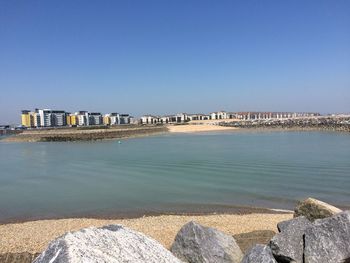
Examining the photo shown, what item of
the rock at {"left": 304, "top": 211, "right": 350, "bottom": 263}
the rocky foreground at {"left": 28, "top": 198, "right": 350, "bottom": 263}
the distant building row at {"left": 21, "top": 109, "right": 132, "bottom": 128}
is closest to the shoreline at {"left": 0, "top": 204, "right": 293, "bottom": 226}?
the rocky foreground at {"left": 28, "top": 198, "right": 350, "bottom": 263}

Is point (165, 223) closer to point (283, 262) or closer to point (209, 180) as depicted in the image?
point (283, 262)

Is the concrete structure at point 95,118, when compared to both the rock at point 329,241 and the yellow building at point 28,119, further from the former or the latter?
the rock at point 329,241

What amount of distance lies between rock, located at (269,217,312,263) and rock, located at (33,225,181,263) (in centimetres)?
245

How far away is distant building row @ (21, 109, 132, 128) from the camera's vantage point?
163250 millimetres

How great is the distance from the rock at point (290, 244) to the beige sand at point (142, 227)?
138 inches

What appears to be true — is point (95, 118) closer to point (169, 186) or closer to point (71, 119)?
point (71, 119)

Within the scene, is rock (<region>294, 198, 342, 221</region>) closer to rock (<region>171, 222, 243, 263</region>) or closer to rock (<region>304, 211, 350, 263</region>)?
rock (<region>304, 211, 350, 263</region>)

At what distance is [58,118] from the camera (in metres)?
171

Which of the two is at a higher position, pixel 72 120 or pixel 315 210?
pixel 315 210

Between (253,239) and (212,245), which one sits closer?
(212,245)

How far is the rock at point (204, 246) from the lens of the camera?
615 centimetres

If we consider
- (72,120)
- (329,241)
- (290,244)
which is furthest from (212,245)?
(72,120)

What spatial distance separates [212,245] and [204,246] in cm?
14

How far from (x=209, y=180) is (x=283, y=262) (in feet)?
50.6
